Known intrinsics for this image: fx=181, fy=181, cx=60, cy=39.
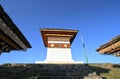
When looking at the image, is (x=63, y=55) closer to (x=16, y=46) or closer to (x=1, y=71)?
A: (x=1, y=71)

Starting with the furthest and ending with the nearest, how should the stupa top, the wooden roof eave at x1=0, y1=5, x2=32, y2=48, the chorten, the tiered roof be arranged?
1. the stupa top
2. the chorten
3. the tiered roof
4. the wooden roof eave at x1=0, y1=5, x2=32, y2=48

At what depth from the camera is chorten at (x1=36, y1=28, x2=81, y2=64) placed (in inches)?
848

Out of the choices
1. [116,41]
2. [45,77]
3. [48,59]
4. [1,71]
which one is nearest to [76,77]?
[45,77]

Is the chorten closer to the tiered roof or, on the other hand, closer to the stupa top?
the stupa top

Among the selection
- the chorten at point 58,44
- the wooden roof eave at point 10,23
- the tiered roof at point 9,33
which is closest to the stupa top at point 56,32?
the chorten at point 58,44

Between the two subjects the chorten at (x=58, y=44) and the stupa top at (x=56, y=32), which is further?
the stupa top at (x=56, y=32)

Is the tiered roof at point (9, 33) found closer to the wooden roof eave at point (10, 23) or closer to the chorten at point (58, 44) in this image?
the wooden roof eave at point (10, 23)

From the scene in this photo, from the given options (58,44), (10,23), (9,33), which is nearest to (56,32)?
(58,44)

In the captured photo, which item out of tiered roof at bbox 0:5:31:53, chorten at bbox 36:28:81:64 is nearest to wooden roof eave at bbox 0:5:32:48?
tiered roof at bbox 0:5:31:53

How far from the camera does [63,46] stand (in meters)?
22.0

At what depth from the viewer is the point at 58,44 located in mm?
21953

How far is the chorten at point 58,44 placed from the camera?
21.5 metres

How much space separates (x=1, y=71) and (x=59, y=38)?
9.67 m

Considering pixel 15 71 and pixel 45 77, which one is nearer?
pixel 45 77
